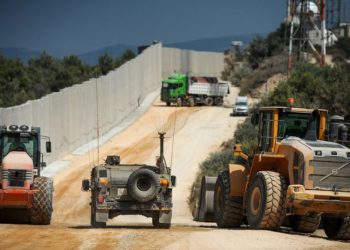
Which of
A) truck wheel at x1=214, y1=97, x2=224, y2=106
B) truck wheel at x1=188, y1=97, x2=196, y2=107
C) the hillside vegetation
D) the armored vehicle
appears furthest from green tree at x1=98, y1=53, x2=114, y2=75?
the armored vehicle

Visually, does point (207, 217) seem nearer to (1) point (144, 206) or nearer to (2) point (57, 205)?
(1) point (144, 206)

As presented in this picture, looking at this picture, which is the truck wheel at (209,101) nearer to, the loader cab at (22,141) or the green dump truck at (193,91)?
the green dump truck at (193,91)

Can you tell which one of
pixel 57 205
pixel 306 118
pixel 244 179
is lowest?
pixel 57 205

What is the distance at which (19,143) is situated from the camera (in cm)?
2706

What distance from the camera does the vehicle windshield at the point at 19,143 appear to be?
26891 mm

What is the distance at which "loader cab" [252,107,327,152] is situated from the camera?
78.8 ft

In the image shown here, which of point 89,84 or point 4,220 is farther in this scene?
point 89,84

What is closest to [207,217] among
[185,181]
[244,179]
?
[244,179]

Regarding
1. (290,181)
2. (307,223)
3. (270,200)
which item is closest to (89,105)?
(307,223)

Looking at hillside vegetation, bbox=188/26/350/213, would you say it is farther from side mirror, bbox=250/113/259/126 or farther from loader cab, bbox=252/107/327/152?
loader cab, bbox=252/107/327/152

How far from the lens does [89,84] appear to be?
58.2 meters

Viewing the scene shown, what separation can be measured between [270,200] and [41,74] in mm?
78497

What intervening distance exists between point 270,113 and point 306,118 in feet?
3.05

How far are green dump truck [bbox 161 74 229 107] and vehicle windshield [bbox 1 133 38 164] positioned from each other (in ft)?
156
